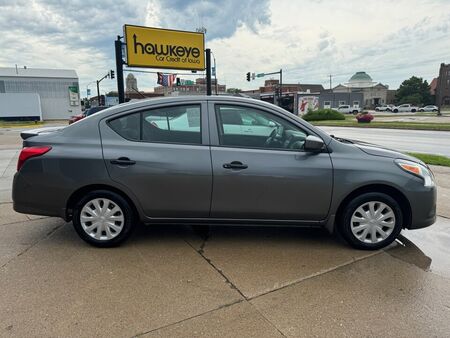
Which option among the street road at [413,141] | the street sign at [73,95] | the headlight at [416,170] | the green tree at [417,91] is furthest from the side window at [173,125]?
the green tree at [417,91]

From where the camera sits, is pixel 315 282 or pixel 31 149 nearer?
pixel 315 282

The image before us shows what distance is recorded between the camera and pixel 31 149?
3.68m

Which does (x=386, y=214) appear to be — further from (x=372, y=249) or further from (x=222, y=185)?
(x=222, y=185)

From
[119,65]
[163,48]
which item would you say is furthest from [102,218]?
[163,48]

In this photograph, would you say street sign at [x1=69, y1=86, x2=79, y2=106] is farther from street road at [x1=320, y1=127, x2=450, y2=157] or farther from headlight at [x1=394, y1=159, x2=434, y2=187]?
headlight at [x1=394, y1=159, x2=434, y2=187]

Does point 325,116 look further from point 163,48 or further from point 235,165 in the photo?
point 235,165

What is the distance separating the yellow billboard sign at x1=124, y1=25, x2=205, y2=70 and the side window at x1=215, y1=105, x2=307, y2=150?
9679 mm

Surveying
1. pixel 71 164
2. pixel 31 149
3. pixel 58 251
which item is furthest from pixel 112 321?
pixel 31 149

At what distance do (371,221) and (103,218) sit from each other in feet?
9.58

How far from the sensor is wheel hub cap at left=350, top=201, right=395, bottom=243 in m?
3.70

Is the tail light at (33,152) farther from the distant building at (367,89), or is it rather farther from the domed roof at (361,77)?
the domed roof at (361,77)

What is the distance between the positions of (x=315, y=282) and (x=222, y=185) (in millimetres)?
1309

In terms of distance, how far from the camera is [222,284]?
308 cm

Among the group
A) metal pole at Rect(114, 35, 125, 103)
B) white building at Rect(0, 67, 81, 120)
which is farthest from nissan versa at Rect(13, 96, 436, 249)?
white building at Rect(0, 67, 81, 120)
